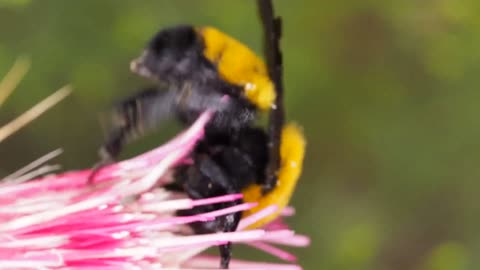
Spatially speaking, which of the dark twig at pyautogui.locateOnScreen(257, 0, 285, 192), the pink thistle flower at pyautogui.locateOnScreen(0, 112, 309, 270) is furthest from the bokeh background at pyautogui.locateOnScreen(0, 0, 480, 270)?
the dark twig at pyautogui.locateOnScreen(257, 0, 285, 192)

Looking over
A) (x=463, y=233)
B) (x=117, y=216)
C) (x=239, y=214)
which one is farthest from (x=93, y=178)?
(x=463, y=233)

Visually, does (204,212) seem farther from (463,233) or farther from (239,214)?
(463,233)

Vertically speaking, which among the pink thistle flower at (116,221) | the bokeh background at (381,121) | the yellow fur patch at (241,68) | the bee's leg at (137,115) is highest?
the bokeh background at (381,121)

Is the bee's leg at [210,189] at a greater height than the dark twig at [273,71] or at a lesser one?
lesser

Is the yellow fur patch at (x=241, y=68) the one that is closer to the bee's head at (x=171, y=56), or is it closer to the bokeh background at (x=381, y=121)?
the bee's head at (x=171, y=56)

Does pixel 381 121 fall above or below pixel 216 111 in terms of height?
above

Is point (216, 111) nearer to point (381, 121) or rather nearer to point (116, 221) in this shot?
point (116, 221)

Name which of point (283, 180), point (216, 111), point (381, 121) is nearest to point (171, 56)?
point (216, 111)

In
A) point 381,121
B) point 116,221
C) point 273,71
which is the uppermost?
point 381,121

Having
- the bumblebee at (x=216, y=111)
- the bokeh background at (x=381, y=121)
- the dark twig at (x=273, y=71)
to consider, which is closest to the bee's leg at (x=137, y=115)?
the bumblebee at (x=216, y=111)
